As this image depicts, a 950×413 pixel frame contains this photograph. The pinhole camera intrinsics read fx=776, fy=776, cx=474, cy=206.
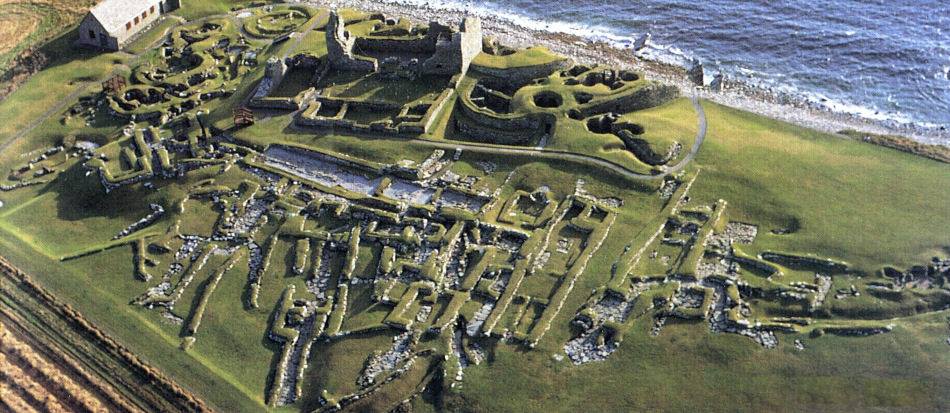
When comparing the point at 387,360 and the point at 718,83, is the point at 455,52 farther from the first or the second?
the point at 387,360

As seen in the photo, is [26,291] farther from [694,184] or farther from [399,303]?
[694,184]

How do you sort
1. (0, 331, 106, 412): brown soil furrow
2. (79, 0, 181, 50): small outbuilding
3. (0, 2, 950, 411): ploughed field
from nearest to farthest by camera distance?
(0, 2, 950, 411): ploughed field < (0, 331, 106, 412): brown soil furrow < (79, 0, 181, 50): small outbuilding

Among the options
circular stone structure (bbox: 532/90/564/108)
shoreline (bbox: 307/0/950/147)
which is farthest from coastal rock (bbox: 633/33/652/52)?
circular stone structure (bbox: 532/90/564/108)

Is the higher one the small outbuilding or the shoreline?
the shoreline

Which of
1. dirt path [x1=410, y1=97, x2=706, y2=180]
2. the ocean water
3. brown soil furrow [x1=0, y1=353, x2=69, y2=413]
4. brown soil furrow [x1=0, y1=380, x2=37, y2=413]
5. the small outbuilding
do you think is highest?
the ocean water

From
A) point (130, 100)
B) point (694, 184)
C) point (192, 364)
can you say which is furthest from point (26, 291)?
point (694, 184)

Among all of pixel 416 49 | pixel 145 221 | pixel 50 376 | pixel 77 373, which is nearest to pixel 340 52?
pixel 416 49

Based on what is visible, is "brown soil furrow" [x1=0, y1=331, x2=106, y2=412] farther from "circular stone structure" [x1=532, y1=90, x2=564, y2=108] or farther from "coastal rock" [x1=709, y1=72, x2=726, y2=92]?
"coastal rock" [x1=709, y1=72, x2=726, y2=92]
